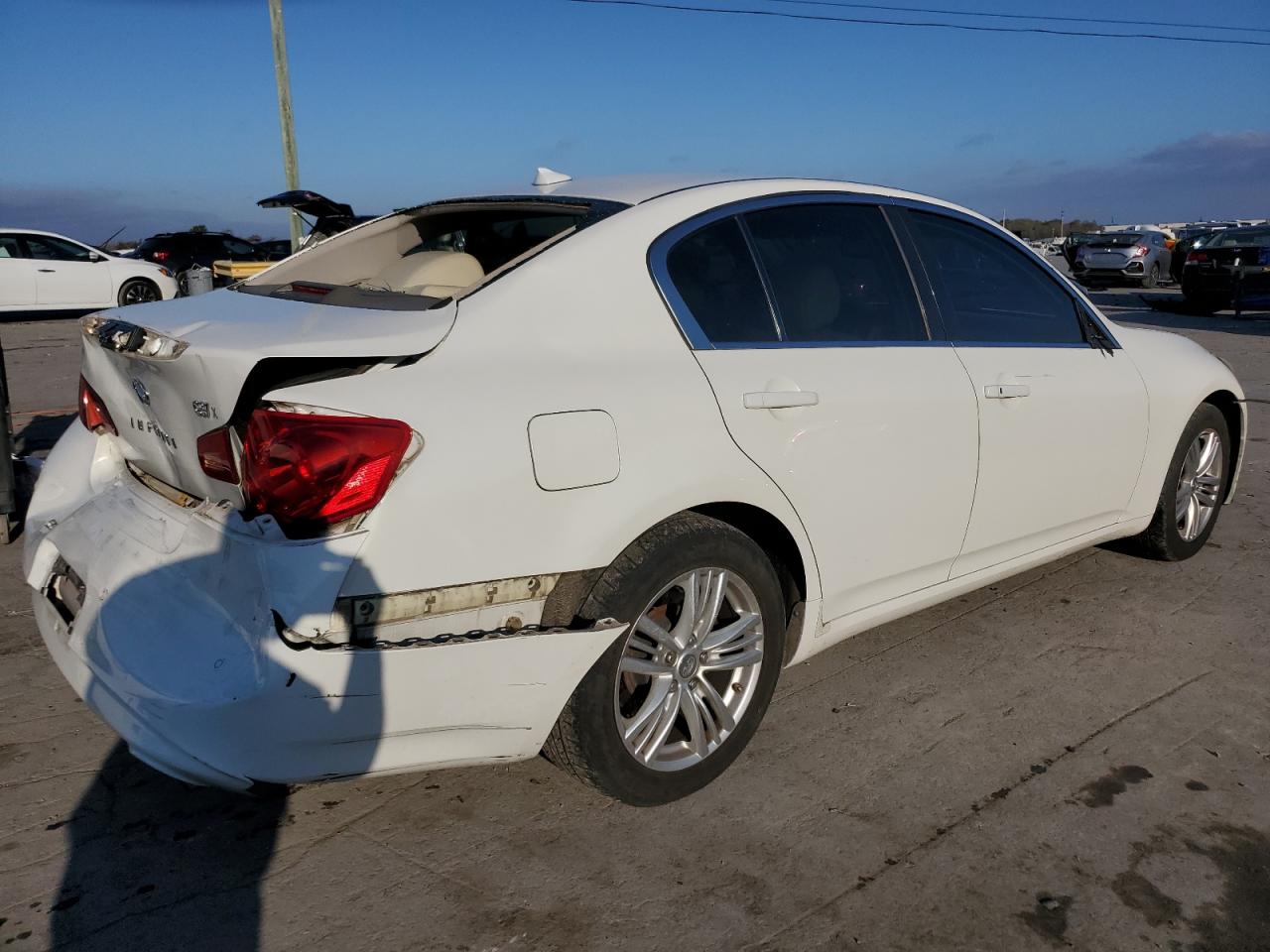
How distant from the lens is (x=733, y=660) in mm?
2934

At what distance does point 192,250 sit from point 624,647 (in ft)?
79.1

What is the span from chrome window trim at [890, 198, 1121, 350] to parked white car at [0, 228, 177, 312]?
17.7m

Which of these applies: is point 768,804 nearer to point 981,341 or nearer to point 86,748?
point 981,341

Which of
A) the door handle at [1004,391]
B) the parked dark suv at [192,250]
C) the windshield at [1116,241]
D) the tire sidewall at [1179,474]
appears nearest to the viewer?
the door handle at [1004,391]

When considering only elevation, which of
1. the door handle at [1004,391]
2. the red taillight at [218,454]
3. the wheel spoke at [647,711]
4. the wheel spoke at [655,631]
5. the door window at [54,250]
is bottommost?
the door window at [54,250]

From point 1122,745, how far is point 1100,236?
25189 mm

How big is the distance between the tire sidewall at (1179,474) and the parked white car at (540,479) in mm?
1101

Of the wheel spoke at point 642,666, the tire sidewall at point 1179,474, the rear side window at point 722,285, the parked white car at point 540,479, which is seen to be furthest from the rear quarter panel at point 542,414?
the tire sidewall at point 1179,474

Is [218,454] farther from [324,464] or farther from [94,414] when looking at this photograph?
[94,414]

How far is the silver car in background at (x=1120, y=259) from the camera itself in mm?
25094

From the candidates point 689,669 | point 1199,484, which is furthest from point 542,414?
point 1199,484

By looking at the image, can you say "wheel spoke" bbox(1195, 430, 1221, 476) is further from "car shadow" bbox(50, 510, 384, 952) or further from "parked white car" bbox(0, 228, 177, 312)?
"parked white car" bbox(0, 228, 177, 312)

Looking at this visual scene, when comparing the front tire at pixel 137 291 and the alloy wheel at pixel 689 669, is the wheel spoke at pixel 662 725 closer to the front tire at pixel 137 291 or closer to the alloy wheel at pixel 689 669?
the alloy wheel at pixel 689 669

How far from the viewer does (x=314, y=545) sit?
2.19 m
